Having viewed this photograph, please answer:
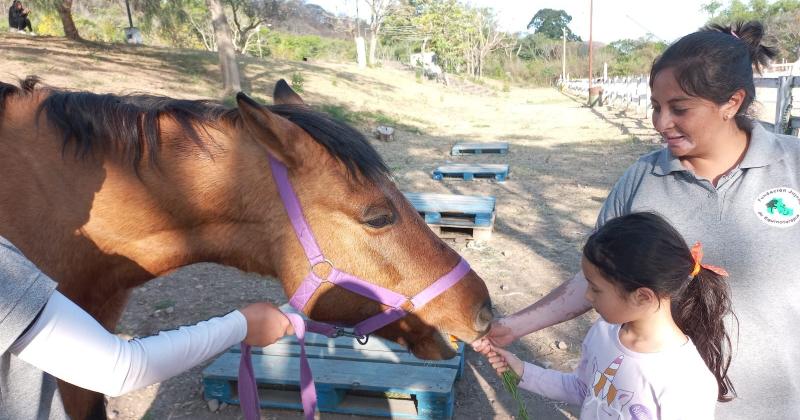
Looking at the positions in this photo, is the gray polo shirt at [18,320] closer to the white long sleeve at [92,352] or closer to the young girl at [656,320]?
the white long sleeve at [92,352]

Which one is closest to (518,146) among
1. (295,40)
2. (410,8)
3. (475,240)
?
(475,240)

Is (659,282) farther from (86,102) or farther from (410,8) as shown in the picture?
(410,8)

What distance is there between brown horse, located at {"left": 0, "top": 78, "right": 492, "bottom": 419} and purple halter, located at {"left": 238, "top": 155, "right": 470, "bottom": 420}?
3 cm

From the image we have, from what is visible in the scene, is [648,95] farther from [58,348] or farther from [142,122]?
[58,348]

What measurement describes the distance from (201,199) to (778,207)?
6.38 ft

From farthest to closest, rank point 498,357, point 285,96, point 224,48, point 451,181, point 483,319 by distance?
point 224,48
point 451,181
point 285,96
point 498,357
point 483,319

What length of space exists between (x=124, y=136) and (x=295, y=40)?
213 feet

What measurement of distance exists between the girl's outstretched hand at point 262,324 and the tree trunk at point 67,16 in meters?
23.5

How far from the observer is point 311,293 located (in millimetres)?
1854

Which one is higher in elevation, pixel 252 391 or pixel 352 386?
pixel 252 391

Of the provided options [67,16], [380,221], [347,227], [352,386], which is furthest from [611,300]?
[67,16]

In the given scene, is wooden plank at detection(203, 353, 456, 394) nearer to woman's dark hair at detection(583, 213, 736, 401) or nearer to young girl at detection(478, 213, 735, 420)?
young girl at detection(478, 213, 735, 420)

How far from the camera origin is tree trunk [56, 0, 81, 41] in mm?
19703

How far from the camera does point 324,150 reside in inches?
71.0
